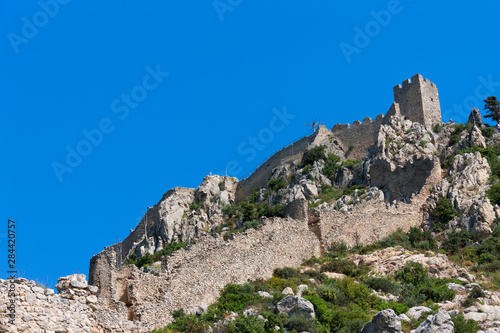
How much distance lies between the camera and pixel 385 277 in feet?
93.5

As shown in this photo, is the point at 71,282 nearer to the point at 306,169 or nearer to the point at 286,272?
the point at 286,272

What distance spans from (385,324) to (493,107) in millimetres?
33222

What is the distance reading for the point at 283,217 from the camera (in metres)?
36.2

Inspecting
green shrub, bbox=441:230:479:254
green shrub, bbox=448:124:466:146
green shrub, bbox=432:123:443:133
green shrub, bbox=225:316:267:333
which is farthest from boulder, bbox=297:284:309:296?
green shrub, bbox=432:123:443:133

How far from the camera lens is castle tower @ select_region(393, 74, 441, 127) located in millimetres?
53750

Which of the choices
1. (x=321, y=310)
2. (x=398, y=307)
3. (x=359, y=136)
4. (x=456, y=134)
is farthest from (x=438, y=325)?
(x=359, y=136)

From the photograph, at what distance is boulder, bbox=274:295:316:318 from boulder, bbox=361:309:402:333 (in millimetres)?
2374

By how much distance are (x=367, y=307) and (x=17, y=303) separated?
12.2 metres

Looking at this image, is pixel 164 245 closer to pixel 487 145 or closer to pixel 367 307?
pixel 487 145

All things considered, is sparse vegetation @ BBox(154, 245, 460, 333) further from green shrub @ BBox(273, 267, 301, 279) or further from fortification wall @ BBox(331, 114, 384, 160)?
fortification wall @ BBox(331, 114, 384, 160)

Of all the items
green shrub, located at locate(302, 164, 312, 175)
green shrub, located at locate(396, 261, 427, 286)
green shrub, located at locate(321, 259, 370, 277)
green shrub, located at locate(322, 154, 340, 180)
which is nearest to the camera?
green shrub, located at locate(396, 261, 427, 286)

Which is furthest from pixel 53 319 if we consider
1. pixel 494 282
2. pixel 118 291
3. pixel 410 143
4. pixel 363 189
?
pixel 410 143

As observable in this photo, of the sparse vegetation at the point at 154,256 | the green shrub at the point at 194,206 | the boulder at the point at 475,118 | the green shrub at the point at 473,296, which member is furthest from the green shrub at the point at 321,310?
the green shrub at the point at 194,206

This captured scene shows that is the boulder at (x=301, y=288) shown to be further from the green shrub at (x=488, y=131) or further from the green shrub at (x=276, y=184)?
the green shrub at (x=276, y=184)
